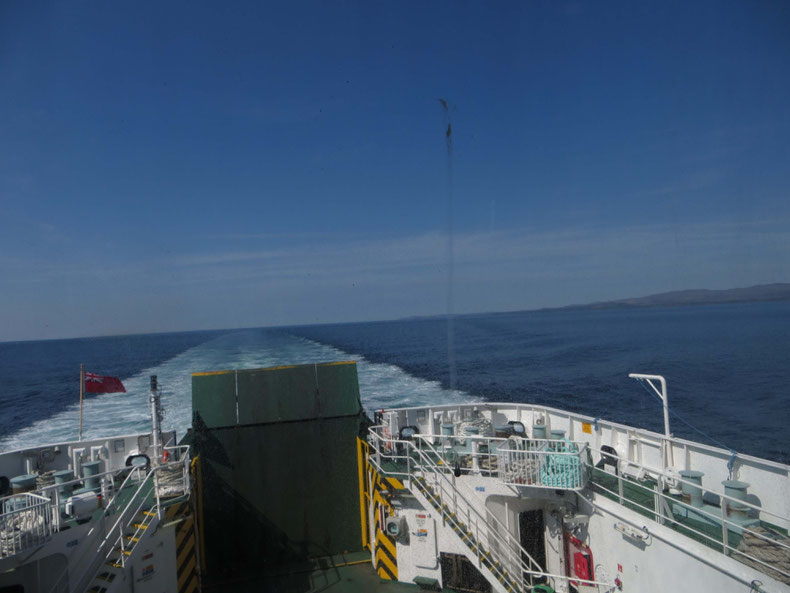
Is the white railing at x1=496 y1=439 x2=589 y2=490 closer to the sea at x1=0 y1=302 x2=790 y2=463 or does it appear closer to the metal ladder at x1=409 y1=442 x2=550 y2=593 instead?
the metal ladder at x1=409 y1=442 x2=550 y2=593

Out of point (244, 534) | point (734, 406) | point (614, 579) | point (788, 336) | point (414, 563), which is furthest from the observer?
point (788, 336)

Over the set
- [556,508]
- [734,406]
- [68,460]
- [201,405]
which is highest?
[201,405]

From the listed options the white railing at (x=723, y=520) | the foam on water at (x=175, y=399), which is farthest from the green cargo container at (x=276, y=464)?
the foam on water at (x=175, y=399)

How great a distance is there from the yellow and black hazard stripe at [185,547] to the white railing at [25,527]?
7.00 ft

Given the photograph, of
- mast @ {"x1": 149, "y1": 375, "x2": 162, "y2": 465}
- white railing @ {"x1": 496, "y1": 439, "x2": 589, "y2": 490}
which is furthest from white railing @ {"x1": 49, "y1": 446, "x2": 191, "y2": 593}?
white railing @ {"x1": 496, "y1": 439, "x2": 589, "y2": 490}

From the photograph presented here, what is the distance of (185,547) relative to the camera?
366 inches

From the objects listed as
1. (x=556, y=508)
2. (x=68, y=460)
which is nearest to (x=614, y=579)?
(x=556, y=508)

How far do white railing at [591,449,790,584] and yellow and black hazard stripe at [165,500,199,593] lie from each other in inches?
299

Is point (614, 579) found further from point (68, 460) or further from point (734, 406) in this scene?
point (734, 406)

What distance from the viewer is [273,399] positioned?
11680 mm

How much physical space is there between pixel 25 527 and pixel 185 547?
10.7ft

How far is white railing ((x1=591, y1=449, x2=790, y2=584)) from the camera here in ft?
19.5

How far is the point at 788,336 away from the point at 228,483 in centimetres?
8075

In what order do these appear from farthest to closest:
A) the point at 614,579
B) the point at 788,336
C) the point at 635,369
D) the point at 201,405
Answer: the point at 788,336
the point at 635,369
the point at 201,405
the point at 614,579
